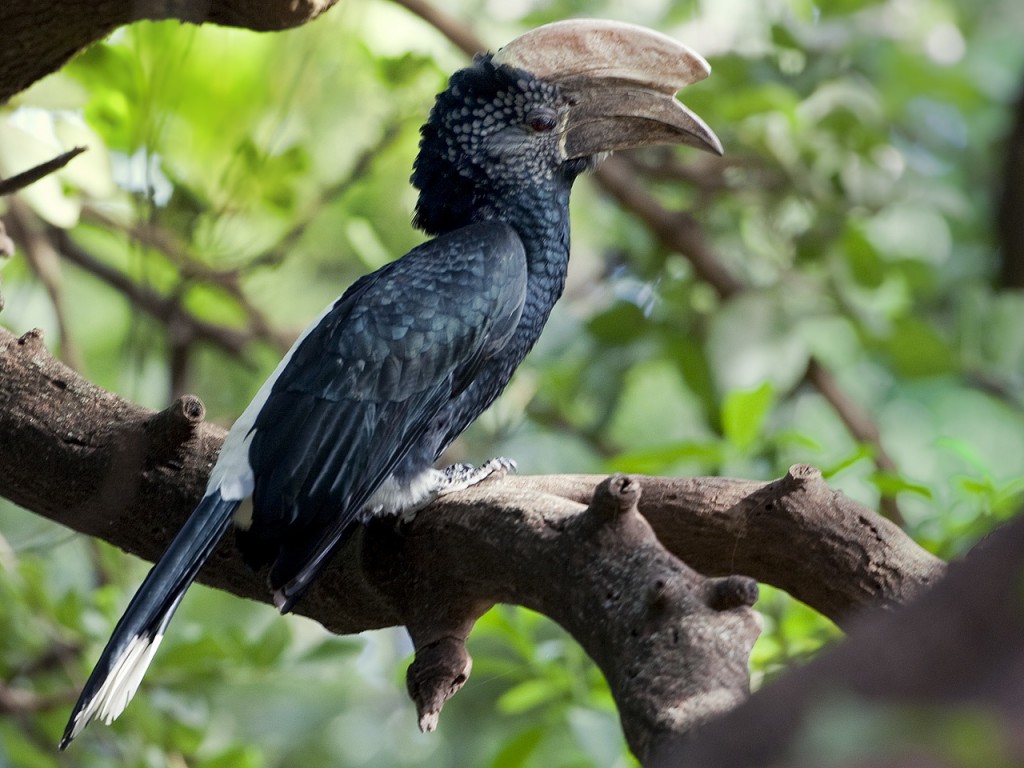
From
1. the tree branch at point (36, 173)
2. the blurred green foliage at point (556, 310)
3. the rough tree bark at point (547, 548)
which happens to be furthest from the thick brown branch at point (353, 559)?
the blurred green foliage at point (556, 310)

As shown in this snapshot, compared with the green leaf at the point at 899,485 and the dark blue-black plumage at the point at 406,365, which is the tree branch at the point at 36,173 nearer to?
the dark blue-black plumage at the point at 406,365

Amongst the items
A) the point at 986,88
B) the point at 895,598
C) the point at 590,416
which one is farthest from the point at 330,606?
the point at 986,88

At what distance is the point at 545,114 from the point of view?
2.48 m

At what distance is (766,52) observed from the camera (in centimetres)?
387

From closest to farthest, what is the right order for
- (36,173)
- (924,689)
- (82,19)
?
(924,689) → (36,173) → (82,19)

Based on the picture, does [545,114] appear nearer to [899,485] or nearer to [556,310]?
[899,485]

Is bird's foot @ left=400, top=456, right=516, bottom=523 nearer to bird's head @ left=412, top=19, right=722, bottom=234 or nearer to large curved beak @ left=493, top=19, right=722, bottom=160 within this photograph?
bird's head @ left=412, top=19, right=722, bottom=234

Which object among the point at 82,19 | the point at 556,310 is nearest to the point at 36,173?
the point at 82,19

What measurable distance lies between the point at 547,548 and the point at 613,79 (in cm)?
119

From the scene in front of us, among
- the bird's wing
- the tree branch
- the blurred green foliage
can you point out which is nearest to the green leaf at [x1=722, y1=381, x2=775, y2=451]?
the blurred green foliage

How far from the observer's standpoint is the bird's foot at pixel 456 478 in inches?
79.5

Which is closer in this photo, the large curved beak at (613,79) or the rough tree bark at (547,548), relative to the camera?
the rough tree bark at (547,548)

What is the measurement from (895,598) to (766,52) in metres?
2.54

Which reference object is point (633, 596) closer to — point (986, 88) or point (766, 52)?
point (766, 52)
